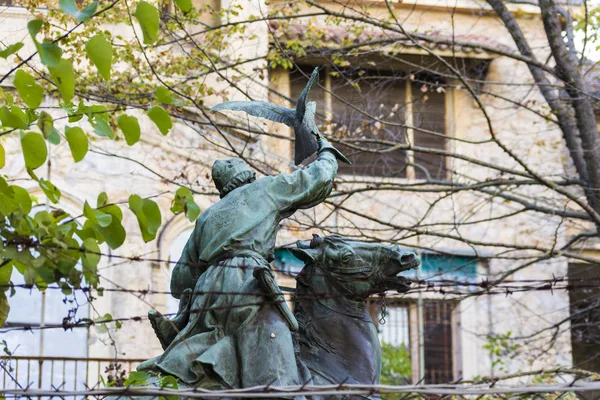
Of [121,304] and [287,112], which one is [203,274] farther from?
[121,304]

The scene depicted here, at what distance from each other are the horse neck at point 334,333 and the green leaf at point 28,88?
2.19m

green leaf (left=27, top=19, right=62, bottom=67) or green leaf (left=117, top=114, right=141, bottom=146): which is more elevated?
green leaf (left=27, top=19, right=62, bottom=67)

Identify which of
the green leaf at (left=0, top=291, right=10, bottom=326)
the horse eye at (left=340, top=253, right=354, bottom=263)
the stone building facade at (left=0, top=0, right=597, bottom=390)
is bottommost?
the green leaf at (left=0, top=291, right=10, bottom=326)

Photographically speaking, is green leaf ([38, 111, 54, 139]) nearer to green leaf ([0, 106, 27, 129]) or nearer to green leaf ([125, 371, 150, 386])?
green leaf ([0, 106, 27, 129])

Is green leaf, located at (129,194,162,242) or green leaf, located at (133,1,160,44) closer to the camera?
green leaf, located at (129,194,162,242)

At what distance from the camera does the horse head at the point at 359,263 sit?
8.84 meters

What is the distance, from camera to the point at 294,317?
859cm

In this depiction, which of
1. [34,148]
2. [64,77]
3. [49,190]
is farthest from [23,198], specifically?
[64,77]

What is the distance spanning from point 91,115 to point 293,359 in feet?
5.78

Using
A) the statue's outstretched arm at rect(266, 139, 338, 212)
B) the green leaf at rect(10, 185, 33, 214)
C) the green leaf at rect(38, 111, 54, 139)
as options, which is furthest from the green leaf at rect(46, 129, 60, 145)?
the statue's outstretched arm at rect(266, 139, 338, 212)

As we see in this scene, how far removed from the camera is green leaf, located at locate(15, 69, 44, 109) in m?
7.20

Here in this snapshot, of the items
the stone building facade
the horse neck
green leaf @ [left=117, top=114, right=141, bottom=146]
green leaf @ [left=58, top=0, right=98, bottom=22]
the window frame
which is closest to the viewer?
green leaf @ [left=58, top=0, right=98, bottom=22]

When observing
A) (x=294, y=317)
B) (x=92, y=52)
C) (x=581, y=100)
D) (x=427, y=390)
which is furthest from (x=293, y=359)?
(x=581, y=100)

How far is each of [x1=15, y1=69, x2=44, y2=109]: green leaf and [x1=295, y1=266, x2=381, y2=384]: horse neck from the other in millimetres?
2189
